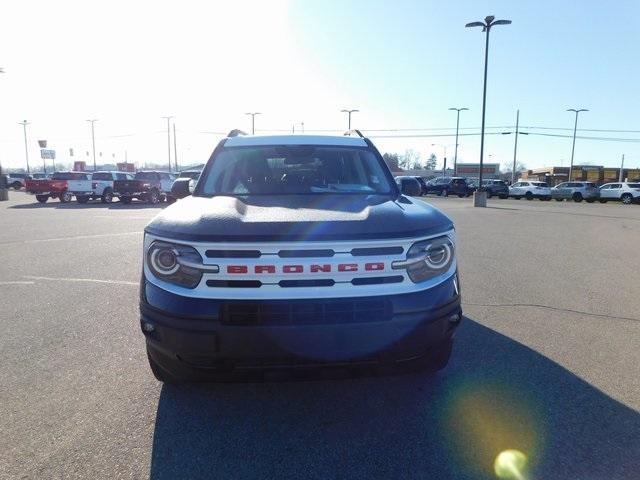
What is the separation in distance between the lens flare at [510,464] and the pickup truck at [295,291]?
66 centimetres

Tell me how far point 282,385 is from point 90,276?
16.2ft

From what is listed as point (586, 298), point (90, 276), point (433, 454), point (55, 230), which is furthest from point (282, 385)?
point (55, 230)

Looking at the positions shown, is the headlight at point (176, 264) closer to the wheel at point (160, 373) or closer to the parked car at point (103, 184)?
the wheel at point (160, 373)

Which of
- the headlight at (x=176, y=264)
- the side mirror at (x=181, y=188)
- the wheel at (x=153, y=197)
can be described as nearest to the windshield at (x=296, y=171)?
the side mirror at (x=181, y=188)

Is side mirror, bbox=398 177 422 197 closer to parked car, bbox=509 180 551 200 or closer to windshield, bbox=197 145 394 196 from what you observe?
windshield, bbox=197 145 394 196

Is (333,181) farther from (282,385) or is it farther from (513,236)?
(513,236)

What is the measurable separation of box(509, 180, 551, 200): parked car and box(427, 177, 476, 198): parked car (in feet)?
13.5

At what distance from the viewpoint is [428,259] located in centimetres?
286

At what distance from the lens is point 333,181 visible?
4477 mm

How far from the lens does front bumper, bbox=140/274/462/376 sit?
2596mm

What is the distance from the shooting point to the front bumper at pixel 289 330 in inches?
102

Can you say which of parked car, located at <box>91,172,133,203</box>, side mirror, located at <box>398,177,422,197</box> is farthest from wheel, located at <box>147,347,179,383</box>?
parked car, located at <box>91,172,133,203</box>

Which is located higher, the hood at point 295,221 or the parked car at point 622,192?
the hood at point 295,221

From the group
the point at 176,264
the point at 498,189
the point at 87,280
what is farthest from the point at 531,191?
the point at 176,264
